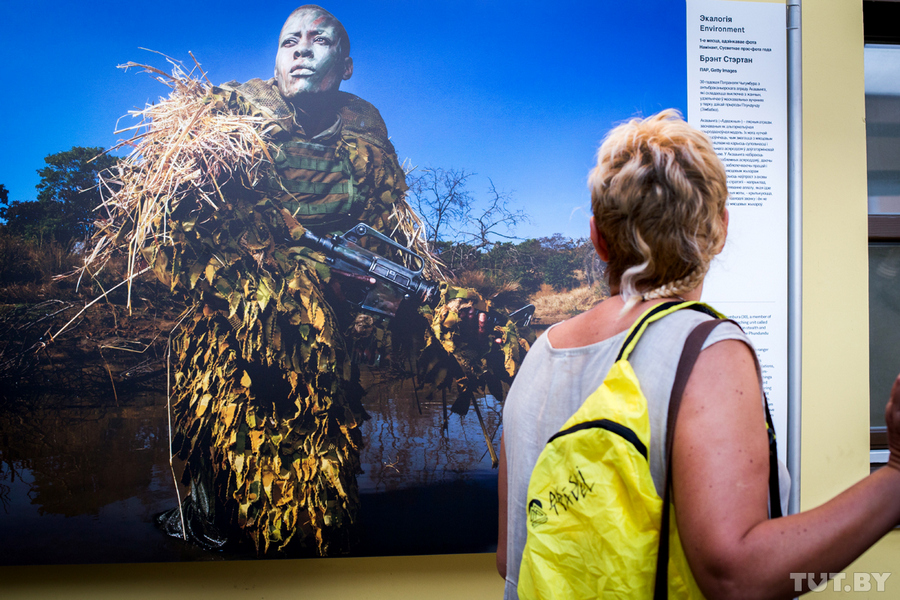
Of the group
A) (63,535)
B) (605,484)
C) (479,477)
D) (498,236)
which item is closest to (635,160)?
(605,484)

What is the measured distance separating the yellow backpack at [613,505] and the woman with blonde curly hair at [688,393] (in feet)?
0.04

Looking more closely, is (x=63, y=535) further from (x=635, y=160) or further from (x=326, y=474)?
(x=635, y=160)

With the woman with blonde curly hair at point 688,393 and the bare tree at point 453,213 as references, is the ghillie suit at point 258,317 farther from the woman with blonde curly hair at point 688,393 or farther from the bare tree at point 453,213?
the woman with blonde curly hair at point 688,393

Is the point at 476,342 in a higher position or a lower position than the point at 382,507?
higher

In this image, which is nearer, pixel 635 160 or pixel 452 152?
pixel 635 160

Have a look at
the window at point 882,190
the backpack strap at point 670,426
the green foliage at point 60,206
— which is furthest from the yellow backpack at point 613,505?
the window at point 882,190

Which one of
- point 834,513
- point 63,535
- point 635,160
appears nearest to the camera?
point 834,513

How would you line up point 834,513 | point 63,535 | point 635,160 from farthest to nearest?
point 63,535
point 635,160
point 834,513

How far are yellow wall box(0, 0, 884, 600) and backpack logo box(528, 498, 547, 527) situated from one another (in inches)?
39.8

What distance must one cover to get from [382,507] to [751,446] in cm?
110

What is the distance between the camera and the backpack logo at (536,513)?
528 millimetres

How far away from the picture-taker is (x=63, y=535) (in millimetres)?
1301

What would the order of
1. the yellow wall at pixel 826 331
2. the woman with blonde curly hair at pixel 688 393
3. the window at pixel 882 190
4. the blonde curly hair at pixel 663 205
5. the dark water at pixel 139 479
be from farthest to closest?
the window at pixel 882 190
the yellow wall at pixel 826 331
the dark water at pixel 139 479
the blonde curly hair at pixel 663 205
the woman with blonde curly hair at pixel 688 393

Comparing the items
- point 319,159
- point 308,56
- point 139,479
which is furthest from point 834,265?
point 139,479
